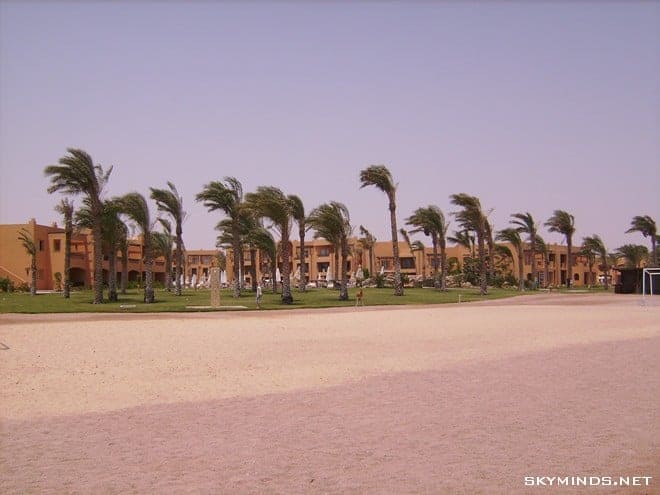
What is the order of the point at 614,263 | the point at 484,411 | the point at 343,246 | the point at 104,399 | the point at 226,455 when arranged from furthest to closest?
the point at 614,263
the point at 343,246
the point at 104,399
the point at 484,411
the point at 226,455

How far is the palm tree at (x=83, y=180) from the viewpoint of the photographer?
36.5 meters

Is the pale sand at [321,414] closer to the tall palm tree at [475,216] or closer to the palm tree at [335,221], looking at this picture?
the palm tree at [335,221]

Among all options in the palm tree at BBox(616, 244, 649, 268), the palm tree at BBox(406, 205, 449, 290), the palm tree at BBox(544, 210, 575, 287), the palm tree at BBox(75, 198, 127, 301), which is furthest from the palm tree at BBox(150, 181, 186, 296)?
the palm tree at BBox(616, 244, 649, 268)

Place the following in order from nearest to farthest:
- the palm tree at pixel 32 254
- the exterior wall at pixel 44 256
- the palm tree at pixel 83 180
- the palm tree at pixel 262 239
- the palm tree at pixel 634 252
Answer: the palm tree at pixel 83 180
the palm tree at pixel 32 254
the palm tree at pixel 262 239
the exterior wall at pixel 44 256
the palm tree at pixel 634 252

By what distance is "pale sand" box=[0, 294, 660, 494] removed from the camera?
20.5 feet

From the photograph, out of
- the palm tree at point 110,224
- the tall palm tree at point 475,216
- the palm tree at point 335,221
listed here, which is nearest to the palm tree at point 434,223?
the tall palm tree at point 475,216

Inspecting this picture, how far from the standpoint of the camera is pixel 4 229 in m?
66.2

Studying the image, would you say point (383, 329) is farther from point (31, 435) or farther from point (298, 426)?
point (31, 435)

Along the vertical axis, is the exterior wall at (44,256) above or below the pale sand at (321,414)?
above

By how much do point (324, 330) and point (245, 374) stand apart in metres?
8.81

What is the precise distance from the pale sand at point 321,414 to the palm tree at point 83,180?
21.3 meters

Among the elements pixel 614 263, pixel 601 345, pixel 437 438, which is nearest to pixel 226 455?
pixel 437 438

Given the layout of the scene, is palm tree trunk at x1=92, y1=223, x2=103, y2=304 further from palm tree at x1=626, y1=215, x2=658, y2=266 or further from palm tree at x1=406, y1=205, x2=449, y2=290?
palm tree at x1=626, y1=215, x2=658, y2=266

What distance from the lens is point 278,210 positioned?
126 feet
